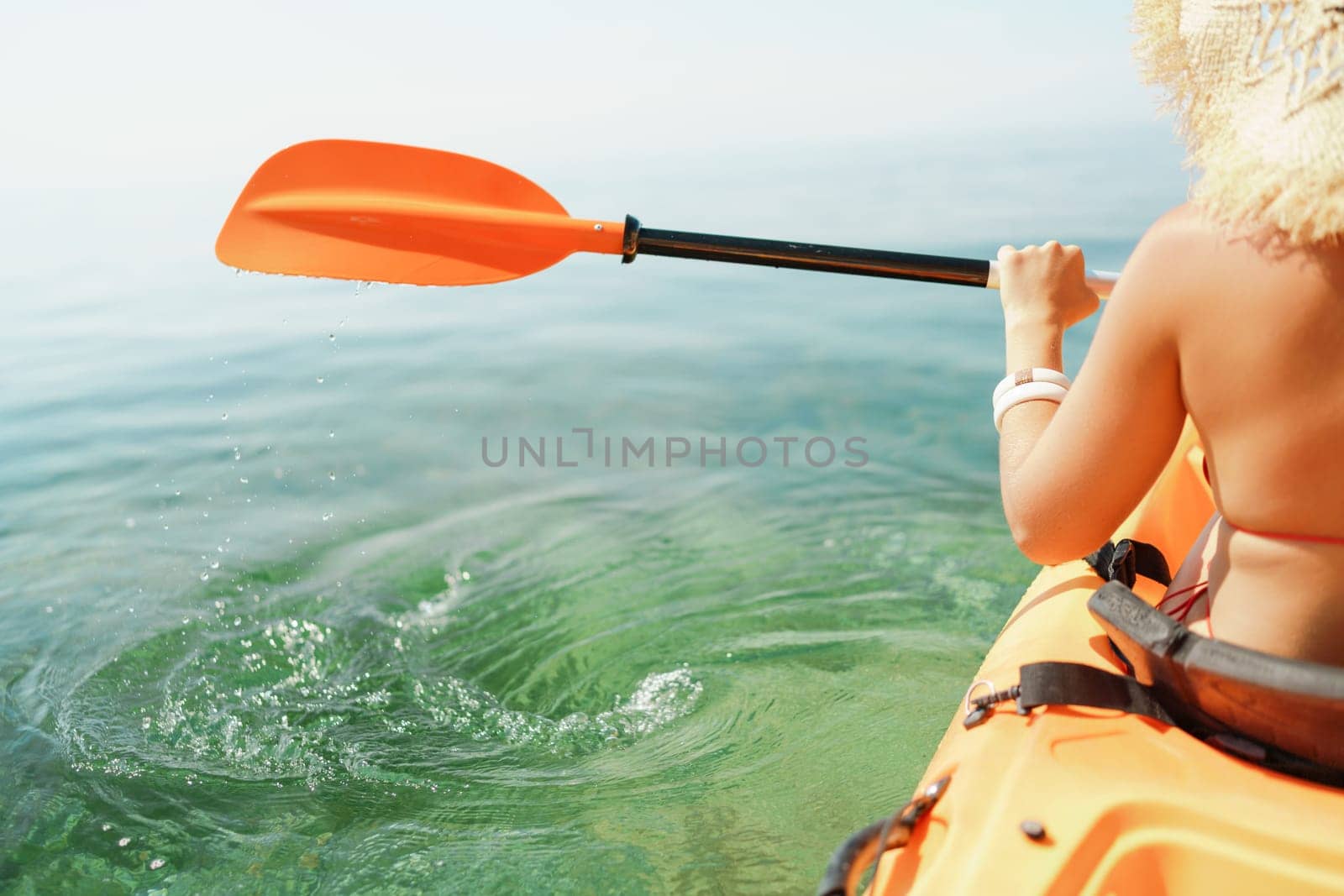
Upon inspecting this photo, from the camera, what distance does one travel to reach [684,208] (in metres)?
11.1

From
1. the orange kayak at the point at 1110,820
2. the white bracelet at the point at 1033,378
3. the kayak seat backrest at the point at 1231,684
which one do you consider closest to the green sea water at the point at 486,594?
the orange kayak at the point at 1110,820

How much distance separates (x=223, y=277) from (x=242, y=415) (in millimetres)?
4382

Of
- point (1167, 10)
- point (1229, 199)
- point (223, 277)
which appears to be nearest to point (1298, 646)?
point (1229, 199)

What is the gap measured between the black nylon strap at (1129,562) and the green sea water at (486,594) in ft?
2.55

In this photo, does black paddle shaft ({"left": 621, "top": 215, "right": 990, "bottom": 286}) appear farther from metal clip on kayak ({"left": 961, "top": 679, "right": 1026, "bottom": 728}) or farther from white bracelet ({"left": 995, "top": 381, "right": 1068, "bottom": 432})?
metal clip on kayak ({"left": 961, "top": 679, "right": 1026, "bottom": 728})

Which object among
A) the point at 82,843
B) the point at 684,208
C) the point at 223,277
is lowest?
the point at 82,843

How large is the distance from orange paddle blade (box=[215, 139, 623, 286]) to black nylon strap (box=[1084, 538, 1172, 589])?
129 centimetres

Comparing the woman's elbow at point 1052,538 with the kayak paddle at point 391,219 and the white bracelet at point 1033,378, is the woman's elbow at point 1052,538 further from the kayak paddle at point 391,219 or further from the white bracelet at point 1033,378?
the kayak paddle at point 391,219

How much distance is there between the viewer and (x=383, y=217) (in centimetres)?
241

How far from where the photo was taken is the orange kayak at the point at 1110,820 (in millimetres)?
1116

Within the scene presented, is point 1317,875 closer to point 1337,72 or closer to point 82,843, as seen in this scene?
point 1337,72

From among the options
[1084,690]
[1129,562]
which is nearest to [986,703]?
[1084,690]

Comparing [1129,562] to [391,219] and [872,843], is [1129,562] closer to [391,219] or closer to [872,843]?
[872,843]

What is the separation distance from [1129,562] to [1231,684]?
667 millimetres
